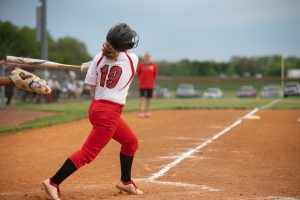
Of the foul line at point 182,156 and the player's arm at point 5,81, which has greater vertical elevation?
the player's arm at point 5,81

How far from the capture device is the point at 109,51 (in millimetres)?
5523

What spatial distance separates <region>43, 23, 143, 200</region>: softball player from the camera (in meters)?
5.53

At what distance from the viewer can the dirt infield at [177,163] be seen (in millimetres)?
6027

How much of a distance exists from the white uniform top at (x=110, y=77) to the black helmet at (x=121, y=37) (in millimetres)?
134

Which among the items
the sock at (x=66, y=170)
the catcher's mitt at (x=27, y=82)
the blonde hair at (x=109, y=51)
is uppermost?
the blonde hair at (x=109, y=51)

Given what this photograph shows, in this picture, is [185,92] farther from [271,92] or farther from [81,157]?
[81,157]

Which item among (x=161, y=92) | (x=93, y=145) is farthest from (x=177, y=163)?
(x=161, y=92)

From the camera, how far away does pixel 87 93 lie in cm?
3055

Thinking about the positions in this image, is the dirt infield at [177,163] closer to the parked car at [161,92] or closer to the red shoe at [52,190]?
the red shoe at [52,190]

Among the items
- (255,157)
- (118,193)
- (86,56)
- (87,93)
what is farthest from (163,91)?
(86,56)

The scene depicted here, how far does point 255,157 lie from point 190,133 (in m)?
3.70

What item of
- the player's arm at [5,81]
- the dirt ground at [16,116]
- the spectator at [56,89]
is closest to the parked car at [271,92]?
the spectator at [56,89]

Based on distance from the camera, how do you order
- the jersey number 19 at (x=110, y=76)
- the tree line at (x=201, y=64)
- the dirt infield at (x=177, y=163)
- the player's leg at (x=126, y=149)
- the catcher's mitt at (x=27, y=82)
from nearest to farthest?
1. the catcher's mitt at (x=27, y=82)
2. the jersey number 19 at (x=110, y=76)
3. the player's leg at (x=126, y=149)
4. the dirt infield at (x=177, y=163)
5. the tree line at (x=201, y=64)

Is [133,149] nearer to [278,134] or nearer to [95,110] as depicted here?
[95,110]
